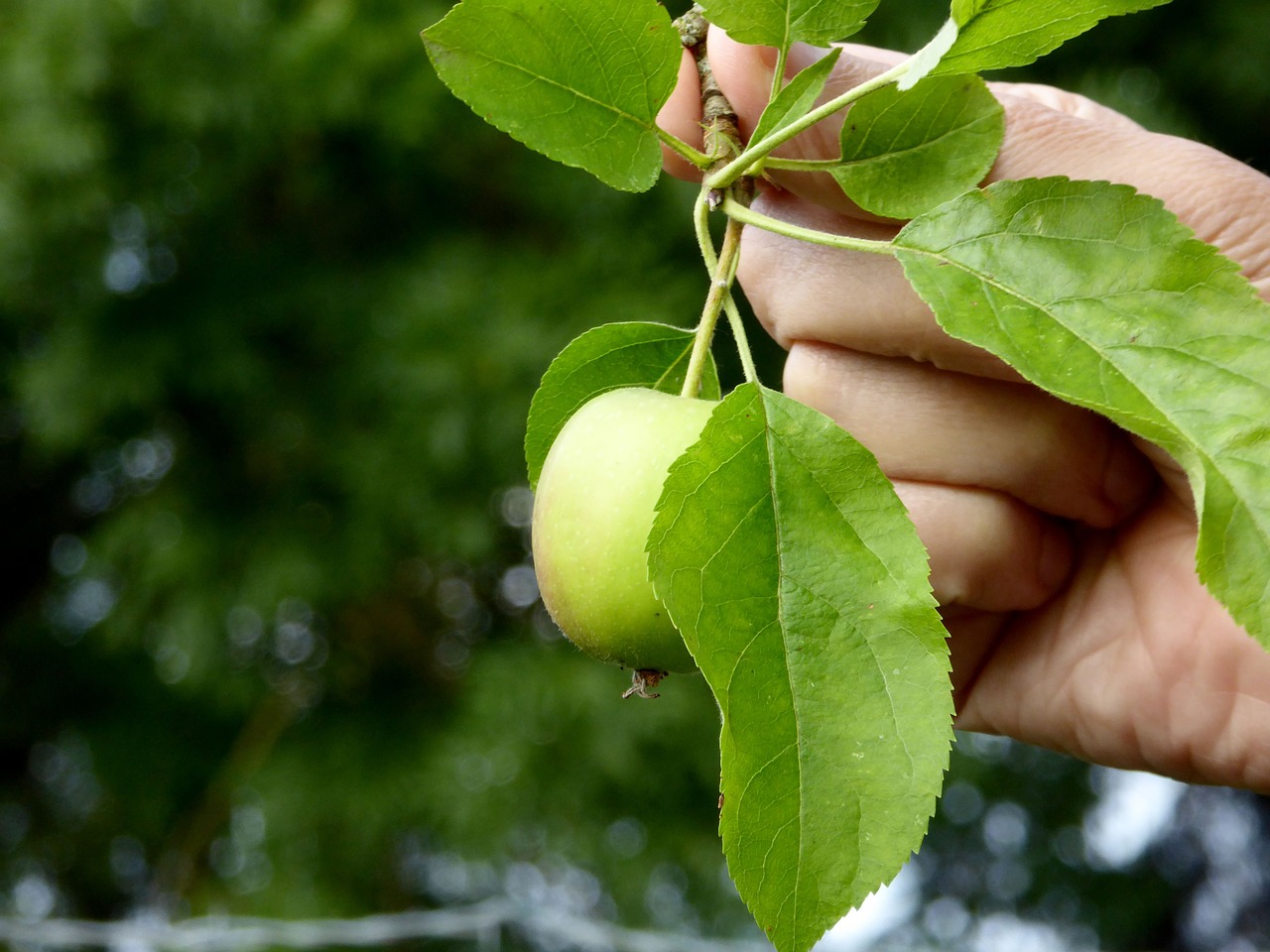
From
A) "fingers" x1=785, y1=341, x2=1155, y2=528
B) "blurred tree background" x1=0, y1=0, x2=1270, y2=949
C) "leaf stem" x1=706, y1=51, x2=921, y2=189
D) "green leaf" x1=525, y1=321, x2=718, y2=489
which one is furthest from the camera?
"blurred tree background" x1=0, y1=0, x2=1270, y2=949

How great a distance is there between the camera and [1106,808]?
13.5ft

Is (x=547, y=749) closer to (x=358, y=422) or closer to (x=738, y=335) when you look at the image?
(x=358, y=422)

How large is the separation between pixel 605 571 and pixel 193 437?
2974mm

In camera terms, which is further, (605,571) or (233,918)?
(233,918)

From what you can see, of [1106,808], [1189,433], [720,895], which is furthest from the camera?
[1106,808]

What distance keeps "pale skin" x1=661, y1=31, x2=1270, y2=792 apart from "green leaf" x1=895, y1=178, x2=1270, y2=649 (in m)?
0.26

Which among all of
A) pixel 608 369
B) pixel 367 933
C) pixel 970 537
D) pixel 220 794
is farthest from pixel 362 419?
pixel 608 369

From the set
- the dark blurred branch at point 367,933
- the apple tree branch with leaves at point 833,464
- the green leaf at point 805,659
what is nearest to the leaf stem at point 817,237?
the apple tree branch with leaves at point 833,464

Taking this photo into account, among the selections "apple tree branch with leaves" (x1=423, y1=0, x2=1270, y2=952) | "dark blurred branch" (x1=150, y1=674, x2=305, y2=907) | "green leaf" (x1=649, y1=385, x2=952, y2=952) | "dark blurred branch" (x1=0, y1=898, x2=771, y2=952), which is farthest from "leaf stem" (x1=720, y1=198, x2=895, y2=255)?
"dark blurred branch" (x1=150, y1=674, x2=305, y2=907)

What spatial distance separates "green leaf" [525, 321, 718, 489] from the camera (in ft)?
2.61

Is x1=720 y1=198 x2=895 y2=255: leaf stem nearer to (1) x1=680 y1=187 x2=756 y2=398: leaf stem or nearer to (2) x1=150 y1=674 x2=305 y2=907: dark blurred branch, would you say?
(1) x1=680 y1=187 x2=756 y2=398: leaf stem

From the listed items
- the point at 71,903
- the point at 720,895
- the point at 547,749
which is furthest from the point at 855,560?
the point at 71,903

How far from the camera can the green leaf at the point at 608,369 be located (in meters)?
0.80

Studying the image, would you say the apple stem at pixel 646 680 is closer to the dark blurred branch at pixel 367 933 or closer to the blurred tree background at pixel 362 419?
the dark blurred branch at pixel 367 933
